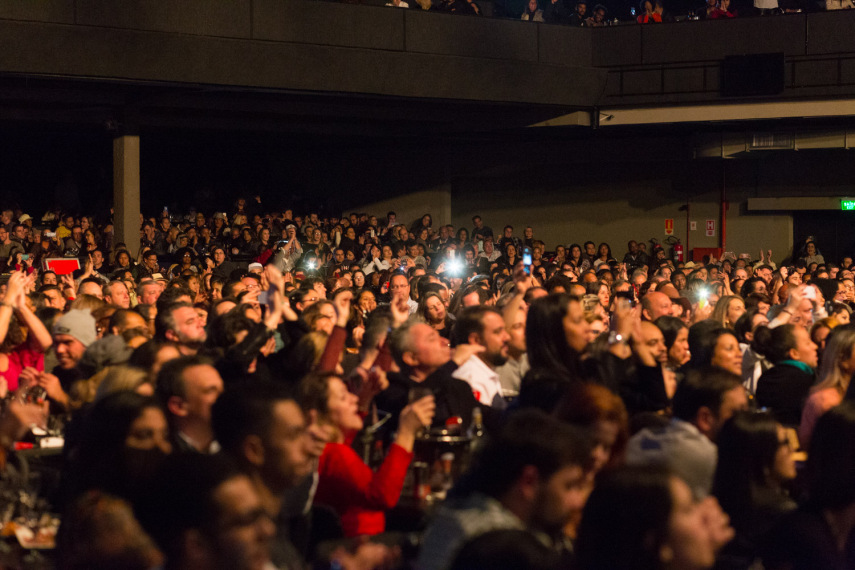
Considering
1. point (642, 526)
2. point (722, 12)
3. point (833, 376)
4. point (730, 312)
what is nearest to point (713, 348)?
point (833, 376)

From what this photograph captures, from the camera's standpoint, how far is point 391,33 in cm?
1675

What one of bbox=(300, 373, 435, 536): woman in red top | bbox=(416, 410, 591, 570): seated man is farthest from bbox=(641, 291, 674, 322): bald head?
bbox=(416, 410, 591, 570): seated man

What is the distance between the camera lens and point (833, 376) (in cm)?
514

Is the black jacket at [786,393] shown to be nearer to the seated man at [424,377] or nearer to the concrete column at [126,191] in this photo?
the seated man at [424,377]

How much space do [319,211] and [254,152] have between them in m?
3.37

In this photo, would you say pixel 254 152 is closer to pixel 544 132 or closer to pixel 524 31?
pixel 544 132

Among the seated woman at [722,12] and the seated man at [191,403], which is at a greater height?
the seated woman at [722,12]

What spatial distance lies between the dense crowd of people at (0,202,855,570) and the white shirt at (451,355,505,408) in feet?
0.04

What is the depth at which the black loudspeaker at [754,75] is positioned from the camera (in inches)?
717

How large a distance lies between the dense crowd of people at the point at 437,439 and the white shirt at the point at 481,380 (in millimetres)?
13

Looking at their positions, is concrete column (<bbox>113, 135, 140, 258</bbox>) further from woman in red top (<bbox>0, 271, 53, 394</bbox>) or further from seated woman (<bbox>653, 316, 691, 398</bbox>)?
seated woman (<bbox>653, 316, 691, 398</bbox>)

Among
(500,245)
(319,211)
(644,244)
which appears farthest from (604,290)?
(319,211)

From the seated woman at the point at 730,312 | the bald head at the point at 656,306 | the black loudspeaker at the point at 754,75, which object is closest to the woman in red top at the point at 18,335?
the bald head at the point at 656,306

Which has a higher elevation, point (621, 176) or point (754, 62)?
point (754, 62)
